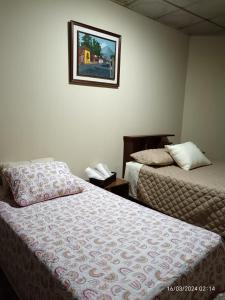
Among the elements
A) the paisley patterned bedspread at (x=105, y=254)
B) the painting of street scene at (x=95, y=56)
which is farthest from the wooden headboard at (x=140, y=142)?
the paisley patterned bedspread at (x=105, y=254)

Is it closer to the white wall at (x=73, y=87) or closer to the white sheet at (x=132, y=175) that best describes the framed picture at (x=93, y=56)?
the white wall at (x=73, y=87)

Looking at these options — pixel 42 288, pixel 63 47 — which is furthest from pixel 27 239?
pixel 63 47

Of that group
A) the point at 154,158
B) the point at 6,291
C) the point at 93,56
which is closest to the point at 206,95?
the point at 154,158

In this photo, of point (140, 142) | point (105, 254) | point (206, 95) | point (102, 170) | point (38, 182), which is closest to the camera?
point (105, 254)

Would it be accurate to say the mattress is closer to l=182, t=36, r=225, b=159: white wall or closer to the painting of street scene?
l=182, t=36, r=225, b=159: white wall

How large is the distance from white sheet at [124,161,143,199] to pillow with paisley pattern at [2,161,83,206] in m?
0.90

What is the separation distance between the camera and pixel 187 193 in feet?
7.12

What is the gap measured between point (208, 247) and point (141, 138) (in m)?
1.95

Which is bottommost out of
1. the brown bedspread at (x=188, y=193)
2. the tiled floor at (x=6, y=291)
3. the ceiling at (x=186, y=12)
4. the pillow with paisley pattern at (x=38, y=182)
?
the tiled floor at (x=6, y=291)

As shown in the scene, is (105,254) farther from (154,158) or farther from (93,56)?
(93,56)

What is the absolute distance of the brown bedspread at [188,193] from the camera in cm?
200

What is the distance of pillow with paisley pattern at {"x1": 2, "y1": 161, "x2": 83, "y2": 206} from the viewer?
165 centimetres

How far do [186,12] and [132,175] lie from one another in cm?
205

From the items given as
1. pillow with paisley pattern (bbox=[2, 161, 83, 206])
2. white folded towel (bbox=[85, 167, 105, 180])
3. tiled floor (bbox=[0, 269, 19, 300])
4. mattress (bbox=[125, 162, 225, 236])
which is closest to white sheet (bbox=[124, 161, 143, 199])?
mattress (bbox=[125, 162, 225, 236])
